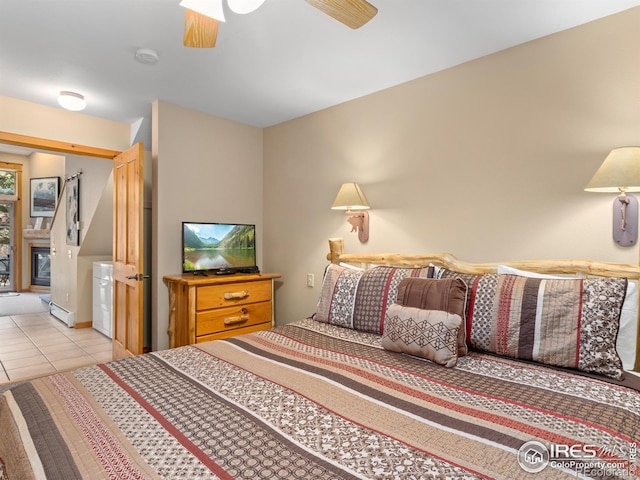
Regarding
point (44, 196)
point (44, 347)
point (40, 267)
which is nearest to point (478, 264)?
point (44, 347)

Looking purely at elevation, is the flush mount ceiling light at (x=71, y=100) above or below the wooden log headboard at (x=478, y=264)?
above

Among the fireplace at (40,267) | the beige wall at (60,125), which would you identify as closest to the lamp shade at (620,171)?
the beige wall at (60,125)

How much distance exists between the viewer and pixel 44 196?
7371 mm

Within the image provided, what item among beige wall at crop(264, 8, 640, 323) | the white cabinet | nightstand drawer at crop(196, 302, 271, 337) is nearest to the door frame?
the white cabinet

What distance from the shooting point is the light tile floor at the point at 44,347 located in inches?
134

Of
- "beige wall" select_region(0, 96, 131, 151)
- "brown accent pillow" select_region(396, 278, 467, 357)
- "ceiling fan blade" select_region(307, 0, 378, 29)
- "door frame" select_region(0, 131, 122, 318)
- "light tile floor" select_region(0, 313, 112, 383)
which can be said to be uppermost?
"beige wall" select_region(0, 96, 131, 151)

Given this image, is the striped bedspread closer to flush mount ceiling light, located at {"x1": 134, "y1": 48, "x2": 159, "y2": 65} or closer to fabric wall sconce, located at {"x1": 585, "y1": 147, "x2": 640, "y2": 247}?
fabric wall sconce, located at {"x1": 585, "y1": 147, "x2": 640, "y2": 247}

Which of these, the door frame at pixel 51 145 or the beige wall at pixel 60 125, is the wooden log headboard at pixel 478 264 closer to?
the door frame at pixel 51 145

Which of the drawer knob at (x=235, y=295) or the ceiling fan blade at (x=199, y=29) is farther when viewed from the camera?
the drawer knob at (x=235, y=295)

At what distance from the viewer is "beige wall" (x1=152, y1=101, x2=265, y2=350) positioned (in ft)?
10.5

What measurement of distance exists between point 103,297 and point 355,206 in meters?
3.53

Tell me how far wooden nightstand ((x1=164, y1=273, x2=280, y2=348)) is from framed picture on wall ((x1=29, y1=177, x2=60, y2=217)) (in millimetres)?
5760

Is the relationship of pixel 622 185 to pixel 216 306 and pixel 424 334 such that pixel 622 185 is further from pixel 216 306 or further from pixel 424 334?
pixel 216 306

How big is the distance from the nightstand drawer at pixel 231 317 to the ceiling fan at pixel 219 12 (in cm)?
207
